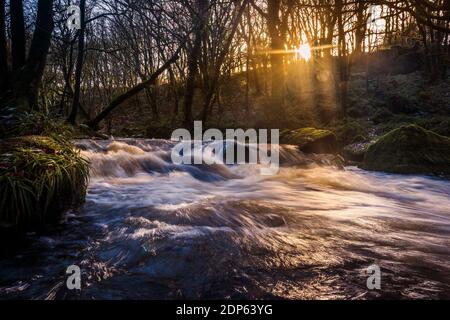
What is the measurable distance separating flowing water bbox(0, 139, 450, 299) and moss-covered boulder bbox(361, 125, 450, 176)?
2067 mm

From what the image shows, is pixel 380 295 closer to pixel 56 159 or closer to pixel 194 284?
pixel 194 284

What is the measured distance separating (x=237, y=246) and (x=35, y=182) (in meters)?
1.98

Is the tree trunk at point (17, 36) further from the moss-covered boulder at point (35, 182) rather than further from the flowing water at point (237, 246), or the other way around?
the moss-covered boulder at point (35, 182)

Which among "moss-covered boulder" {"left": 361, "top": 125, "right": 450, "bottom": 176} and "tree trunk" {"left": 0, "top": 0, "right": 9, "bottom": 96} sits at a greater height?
"tree trunk" {"left": 0, "top": 0, "right": 9, "bottom": 96}

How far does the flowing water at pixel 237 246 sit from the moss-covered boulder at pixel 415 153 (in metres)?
2.07

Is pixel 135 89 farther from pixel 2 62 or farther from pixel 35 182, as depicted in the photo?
pixel 35 182

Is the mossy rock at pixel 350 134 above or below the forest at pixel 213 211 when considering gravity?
above

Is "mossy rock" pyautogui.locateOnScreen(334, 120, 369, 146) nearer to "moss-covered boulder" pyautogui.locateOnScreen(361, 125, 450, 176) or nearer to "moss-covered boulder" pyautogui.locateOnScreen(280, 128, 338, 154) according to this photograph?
"moss-covered boulder" pyautogui.locateOnScreen(280, 128, 338, 154)

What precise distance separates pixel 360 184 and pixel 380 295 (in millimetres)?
5143

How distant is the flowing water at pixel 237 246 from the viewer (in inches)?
101

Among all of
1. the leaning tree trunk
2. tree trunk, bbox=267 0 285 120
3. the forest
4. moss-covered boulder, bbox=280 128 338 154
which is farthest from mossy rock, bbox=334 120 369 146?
the leaning tree trunk

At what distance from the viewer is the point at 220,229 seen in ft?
12.8

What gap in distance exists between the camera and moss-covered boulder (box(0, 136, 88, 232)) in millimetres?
3293

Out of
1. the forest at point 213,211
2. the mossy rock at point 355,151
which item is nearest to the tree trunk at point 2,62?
the forest at point 213,211
